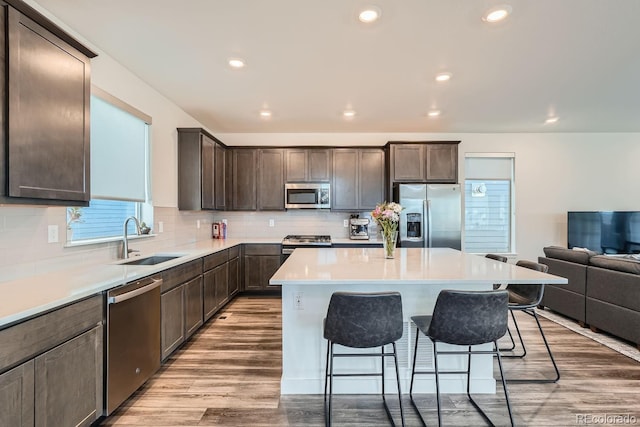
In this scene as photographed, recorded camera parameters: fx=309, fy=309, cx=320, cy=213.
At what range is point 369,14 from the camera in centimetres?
208

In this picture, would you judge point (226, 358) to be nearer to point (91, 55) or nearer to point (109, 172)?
point (109, 172)

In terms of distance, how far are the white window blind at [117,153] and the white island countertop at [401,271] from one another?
1.76 m

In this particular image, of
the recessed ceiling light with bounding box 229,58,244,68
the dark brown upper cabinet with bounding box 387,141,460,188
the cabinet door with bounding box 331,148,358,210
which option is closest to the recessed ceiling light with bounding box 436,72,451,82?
the dark brown upper cabinet with bounding box 387,141,460,188

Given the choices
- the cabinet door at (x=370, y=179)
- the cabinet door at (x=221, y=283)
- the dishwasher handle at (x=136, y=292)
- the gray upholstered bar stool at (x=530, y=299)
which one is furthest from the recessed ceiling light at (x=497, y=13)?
the cabinet door at (x=221, y=283)

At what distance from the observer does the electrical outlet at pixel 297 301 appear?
228 centimetres

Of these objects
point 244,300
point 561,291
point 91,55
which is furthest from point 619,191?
point 91,55

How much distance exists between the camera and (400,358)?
7.57ft

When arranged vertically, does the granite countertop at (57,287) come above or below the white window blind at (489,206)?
below

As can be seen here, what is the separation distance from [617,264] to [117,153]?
5.04m

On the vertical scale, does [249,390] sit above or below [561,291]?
Answer: below

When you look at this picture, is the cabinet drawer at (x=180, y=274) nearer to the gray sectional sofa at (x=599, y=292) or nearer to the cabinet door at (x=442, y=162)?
the cabinet door at (x=442, y=162)

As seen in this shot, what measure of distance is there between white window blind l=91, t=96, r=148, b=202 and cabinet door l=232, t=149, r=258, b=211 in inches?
69.6

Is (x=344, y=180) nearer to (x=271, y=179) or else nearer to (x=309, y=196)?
(x=309, y=196)

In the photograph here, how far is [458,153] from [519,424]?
404 centimetres
